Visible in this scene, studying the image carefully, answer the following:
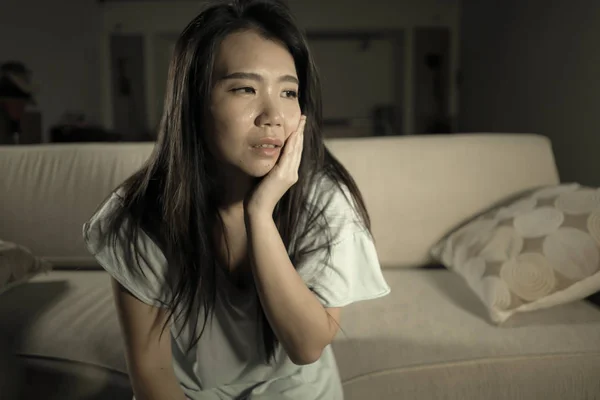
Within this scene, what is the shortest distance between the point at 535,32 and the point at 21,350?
9.08 ft

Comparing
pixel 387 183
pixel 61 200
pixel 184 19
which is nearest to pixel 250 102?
pixel 387 183

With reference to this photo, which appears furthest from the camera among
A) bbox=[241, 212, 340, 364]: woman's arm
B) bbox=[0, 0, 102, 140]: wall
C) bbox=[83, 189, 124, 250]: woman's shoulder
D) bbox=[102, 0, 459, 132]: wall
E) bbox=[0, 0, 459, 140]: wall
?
bbox=[102, 0, 459, 132]: wall

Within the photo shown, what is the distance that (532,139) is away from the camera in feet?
5.28

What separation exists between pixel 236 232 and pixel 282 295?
0.68ft

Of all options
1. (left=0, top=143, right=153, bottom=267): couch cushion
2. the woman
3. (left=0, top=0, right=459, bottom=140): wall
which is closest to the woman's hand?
the woman

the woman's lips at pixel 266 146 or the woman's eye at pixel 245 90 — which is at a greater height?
the woman's eye at pixel 245 90

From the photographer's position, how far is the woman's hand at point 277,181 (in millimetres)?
703

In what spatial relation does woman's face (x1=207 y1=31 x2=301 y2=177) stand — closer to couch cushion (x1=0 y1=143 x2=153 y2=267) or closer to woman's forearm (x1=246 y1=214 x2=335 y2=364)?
woman's forearm (x1=246 y1=214 x2=335 y2=364)

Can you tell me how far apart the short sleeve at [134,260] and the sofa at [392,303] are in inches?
13.5

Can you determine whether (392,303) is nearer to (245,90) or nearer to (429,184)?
(429,184)

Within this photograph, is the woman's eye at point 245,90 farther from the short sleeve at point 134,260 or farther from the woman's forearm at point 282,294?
the short sleeve at point 134,260

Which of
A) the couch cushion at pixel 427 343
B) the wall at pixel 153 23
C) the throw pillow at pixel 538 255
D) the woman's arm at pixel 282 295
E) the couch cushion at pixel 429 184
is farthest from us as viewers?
the wall at pixel 153 23

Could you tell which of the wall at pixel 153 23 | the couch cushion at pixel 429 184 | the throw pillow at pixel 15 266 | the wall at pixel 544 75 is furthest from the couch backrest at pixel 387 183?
the wall at pixel 153 23

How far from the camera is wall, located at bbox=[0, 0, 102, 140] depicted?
3.35m
